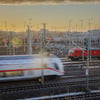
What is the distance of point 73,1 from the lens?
102cm

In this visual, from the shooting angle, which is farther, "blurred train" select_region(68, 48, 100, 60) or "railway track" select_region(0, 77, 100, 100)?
"blurred train" select_region(68, 48, 100, 60)

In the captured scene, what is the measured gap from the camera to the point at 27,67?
3.06 m

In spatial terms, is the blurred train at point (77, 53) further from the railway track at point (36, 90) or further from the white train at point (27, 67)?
the railway track at point (36, 90)

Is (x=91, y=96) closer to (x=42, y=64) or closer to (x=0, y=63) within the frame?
(x=42, y=64)

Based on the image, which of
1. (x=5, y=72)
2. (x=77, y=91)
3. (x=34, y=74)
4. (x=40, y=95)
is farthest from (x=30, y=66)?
(x=77, y=91)

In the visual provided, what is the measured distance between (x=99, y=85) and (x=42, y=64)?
1.32m

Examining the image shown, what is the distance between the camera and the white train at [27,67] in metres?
2.93

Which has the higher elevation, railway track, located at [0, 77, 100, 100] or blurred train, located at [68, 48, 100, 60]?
blurred train, located at [68, 48, 100, 60]

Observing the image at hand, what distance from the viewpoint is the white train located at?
2.93m

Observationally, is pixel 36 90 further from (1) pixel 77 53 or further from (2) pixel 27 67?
(1) pixel 77 53

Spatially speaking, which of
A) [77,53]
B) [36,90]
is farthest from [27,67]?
[77,53]

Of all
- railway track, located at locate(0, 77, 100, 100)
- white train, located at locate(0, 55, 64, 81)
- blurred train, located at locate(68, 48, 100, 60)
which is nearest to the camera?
railway track, located at locate(0, 77, 100, 100)

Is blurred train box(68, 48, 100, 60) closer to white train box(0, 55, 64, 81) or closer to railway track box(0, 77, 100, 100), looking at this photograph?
white train box(0, 55, 64, 81)

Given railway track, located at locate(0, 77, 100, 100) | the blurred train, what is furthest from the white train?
the blurred train
